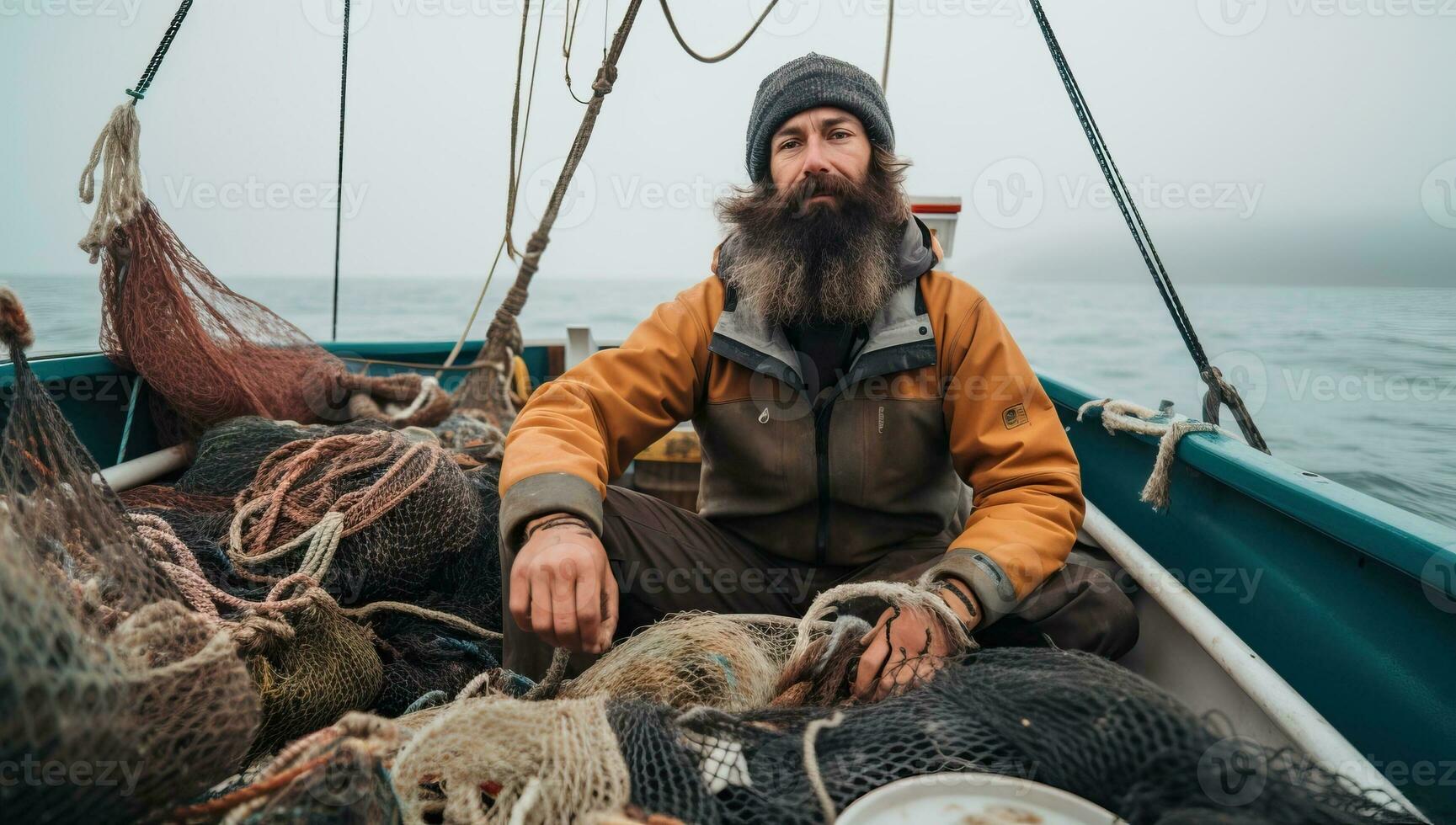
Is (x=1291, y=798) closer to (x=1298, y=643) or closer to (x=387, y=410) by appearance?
(x=1298, y=643)

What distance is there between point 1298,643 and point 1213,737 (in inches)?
44.7

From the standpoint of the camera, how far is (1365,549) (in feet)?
4.95

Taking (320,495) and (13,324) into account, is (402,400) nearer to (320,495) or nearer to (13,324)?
(320,495)

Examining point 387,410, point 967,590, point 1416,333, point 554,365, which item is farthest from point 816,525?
point 1416,333

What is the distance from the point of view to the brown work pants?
191 cm

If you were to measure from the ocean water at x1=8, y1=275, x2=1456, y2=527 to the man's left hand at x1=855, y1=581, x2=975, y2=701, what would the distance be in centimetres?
221

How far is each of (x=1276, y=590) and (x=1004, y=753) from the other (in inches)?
47.5

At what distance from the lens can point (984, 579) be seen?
176 centimetres

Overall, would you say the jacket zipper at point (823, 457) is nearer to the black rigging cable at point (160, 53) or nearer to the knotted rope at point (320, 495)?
the knotted rope at point (320, 495)

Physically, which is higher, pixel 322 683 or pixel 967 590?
pixel 967 590

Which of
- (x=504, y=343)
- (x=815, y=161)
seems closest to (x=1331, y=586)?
(x=815, y=161)

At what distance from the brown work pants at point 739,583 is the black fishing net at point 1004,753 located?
2.05 feet

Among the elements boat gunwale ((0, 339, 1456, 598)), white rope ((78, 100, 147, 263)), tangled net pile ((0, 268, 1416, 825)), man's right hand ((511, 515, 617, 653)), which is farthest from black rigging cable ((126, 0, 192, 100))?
man's right hand ((511, 515, 617, 653))

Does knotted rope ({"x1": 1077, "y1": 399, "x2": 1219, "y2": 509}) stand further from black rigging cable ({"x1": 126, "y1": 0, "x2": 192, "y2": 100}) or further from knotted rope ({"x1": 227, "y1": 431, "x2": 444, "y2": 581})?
black rigging cable ({"x1": 126, "y1": 0, "x2": 192, "y2": 100})
